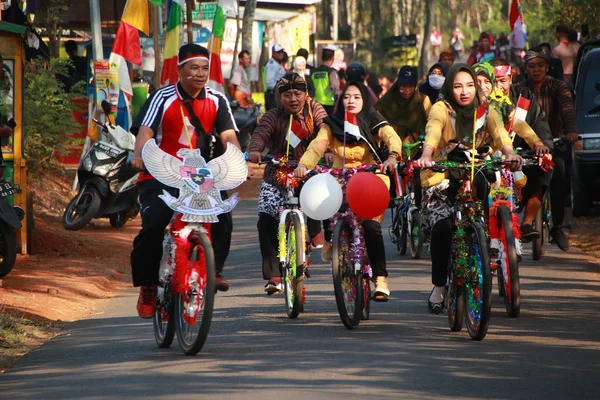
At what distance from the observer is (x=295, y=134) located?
1055cm

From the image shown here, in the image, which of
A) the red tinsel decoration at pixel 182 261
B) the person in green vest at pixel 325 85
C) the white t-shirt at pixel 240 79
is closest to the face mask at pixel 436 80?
the red tinsel decoration at pixel 182 261

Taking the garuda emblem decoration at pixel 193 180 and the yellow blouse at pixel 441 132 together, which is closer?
the garuda emblem decoration at pixel 193 180

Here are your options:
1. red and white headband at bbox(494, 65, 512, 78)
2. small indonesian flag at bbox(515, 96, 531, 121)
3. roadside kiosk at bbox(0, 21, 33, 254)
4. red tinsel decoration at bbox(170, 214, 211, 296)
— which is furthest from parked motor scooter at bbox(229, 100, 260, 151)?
red tinsel decoration at bbox(170, 214, 211, 296)

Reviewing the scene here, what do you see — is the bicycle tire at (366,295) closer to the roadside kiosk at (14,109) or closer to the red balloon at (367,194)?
the red balloon at (367,194)

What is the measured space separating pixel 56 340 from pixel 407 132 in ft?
19.8

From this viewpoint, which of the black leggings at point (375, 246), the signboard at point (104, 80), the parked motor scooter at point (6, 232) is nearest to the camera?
the black leggings at point (375, 246)

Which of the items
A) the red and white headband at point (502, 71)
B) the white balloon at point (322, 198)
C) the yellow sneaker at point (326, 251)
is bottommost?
the yellow sneaker at point (326, 251)

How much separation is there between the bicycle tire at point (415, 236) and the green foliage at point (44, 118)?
631 cm

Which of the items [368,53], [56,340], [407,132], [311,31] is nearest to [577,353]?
[56,340]

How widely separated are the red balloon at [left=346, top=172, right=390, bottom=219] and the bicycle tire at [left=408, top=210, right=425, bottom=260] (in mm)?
4340

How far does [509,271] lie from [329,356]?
1.88m

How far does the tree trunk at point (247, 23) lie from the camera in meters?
34.2

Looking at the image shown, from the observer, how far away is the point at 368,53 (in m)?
64.0

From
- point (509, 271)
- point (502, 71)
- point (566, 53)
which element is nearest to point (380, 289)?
point (509, 271)
